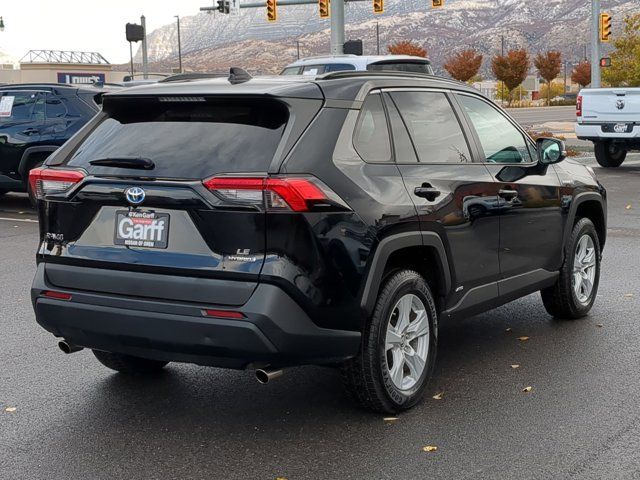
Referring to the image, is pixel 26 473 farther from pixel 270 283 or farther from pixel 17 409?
pixel 270 283

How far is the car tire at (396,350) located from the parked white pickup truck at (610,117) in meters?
15.4

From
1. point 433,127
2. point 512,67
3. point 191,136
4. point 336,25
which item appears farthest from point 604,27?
point 512,67

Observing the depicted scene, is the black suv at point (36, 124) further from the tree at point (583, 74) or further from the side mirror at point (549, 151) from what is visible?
the tree at point (583, 74)

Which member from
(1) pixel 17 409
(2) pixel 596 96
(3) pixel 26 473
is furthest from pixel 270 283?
(2) pixel 596 96

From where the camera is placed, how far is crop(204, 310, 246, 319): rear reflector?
14.4 feet

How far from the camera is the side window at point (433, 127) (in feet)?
17.8

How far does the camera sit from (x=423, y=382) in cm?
527

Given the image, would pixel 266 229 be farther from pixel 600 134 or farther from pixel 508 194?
pixel 600 134

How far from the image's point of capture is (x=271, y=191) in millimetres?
4434

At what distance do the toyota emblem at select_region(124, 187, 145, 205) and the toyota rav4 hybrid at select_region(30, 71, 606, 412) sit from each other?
0.01 metres

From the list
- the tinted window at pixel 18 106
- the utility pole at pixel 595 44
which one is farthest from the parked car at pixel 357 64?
the utility pole at pixel 595 44

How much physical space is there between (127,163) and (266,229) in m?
0.85

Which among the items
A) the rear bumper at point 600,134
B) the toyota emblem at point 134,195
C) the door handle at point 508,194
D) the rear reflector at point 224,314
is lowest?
the rear reflector at point 224,314

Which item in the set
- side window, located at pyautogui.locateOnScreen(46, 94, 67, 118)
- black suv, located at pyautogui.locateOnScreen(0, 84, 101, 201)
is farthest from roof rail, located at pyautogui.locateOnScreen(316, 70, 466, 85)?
side window, located at pyautogui.locateOnScreen(46, 94, 67, 118)
